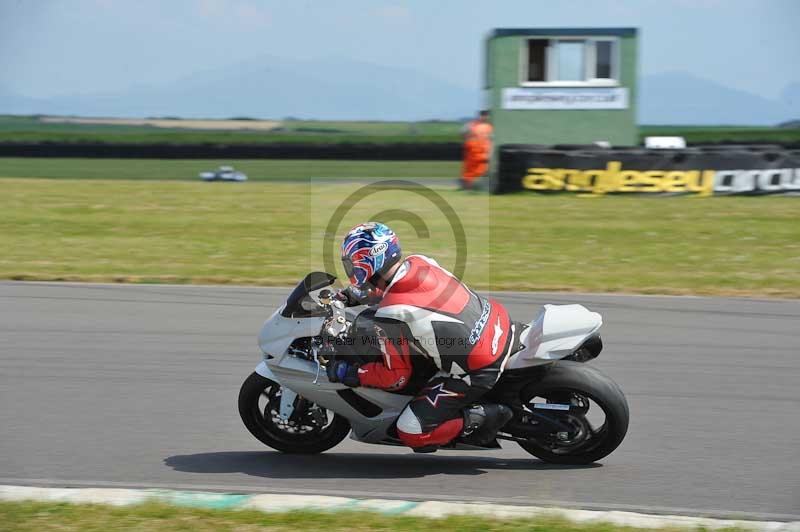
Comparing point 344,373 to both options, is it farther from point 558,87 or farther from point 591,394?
point 558,87

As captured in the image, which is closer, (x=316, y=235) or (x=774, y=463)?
(x=774, y=463)

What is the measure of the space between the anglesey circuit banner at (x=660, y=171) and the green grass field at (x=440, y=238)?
0.37 m

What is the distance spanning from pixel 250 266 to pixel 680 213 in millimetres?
7954

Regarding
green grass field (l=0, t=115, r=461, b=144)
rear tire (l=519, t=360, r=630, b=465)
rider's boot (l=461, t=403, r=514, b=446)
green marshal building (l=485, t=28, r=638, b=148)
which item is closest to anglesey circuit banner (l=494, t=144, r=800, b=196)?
green marshal building (l=485, t=28, r=638, b=148)

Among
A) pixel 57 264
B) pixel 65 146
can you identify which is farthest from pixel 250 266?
pixel 65 146

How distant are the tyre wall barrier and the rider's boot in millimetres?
29671

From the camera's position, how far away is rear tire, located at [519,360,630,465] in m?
5.12

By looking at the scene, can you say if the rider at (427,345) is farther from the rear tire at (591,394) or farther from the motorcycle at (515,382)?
the rear tire at (591,394)

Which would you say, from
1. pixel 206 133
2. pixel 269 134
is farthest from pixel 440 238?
pixel 206 133

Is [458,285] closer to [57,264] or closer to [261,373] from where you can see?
[261,373]

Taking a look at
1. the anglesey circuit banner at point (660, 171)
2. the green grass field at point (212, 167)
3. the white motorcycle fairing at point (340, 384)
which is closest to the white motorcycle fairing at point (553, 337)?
the white motorcycle fairing at point (340, 384)

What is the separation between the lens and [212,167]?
32969mm

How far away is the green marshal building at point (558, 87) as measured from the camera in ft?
75.4

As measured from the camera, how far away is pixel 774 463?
530cm
